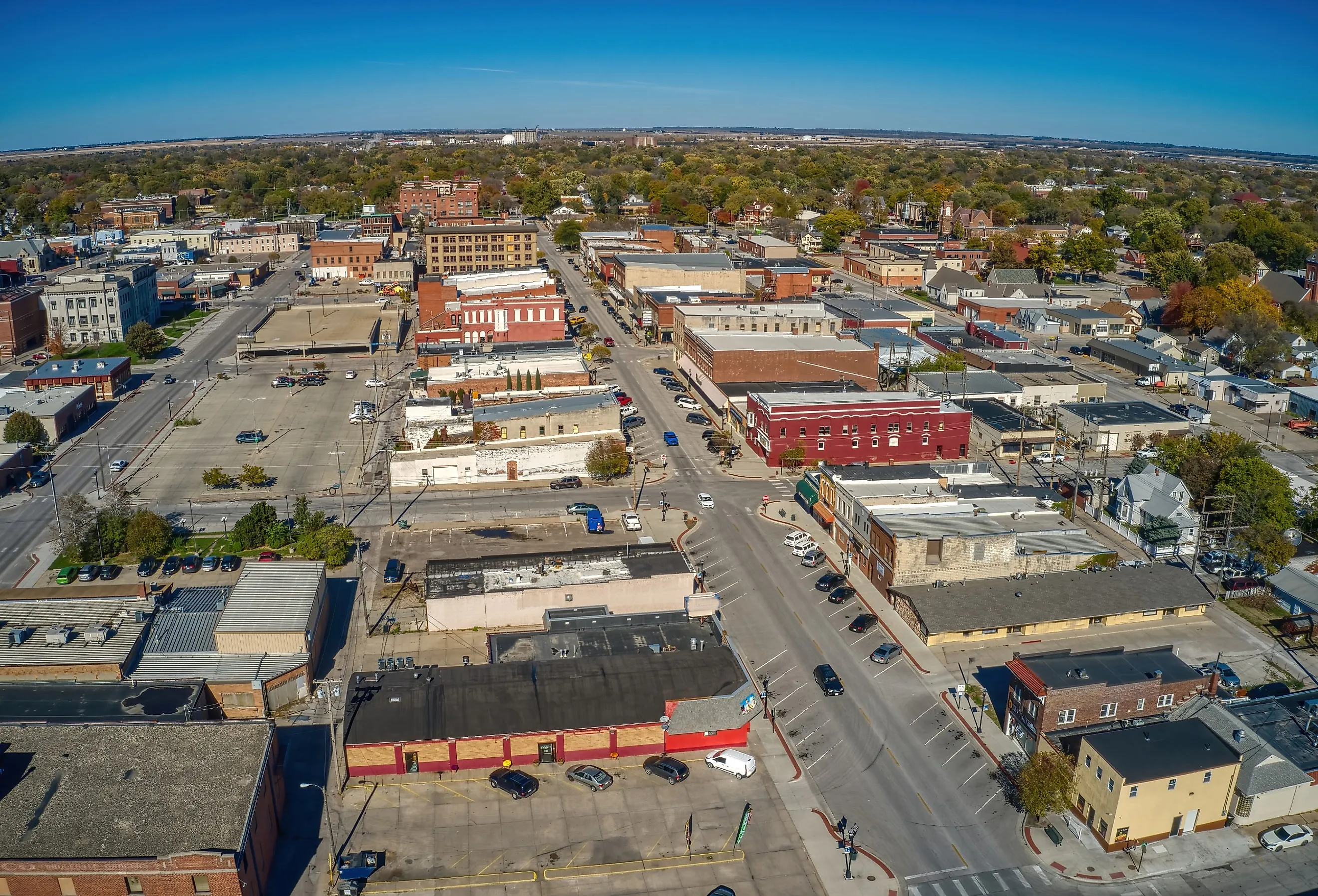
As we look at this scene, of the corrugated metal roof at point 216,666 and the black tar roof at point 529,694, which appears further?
the corrugated metal roof at point 216,666

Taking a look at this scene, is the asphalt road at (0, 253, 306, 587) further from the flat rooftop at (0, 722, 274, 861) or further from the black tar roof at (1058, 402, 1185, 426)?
the black tar roof at (1058, 402, 1185, 426)

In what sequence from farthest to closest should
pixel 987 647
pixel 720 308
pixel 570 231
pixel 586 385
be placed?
pixel 570 231 < pixel 720 308 < pixel 586 385 < pixel 987 647

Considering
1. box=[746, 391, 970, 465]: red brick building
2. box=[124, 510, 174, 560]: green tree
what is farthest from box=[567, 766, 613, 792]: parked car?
box=[746, 391, 970, 465]: red brick building

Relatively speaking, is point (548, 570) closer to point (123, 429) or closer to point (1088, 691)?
point (1088, 691)

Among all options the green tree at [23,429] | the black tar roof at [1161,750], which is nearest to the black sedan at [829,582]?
the black tar roof at [1161,750]

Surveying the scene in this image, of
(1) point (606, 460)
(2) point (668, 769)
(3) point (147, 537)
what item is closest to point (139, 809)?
(2) point (668, 769)

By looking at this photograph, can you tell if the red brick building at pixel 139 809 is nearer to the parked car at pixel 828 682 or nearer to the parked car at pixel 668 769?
the parked car at pixel 668 769

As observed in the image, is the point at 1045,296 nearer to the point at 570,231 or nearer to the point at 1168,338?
the point at 1168,338

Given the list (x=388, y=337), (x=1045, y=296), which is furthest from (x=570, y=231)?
(x=1045, y=296)
